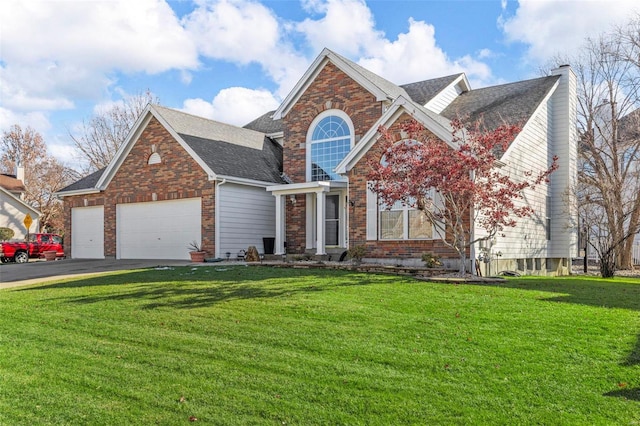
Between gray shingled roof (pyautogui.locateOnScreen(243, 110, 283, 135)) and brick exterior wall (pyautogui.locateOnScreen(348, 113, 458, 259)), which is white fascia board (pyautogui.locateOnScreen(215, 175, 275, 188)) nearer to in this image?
brick exterior wall (pyautogui.locateOnScreen(348, 113, 458, 259))

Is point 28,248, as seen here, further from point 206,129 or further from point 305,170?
point 305,170

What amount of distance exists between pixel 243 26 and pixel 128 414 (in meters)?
12.5

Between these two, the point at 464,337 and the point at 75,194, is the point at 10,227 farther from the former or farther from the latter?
the point at 464,337

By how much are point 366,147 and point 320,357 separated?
1104cm

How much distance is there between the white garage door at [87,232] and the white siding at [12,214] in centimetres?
1984

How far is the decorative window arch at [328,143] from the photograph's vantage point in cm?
2065

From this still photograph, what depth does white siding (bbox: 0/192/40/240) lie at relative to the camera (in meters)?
40.7

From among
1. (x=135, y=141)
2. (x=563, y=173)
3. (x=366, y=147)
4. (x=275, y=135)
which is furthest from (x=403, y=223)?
(x=135, y=141)

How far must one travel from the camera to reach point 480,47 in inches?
748

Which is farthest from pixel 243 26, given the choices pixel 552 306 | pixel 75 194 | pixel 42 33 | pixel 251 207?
pixel 75 194

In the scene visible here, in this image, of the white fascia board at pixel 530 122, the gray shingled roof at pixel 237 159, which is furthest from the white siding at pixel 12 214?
the white fascia board at pixel 530 122

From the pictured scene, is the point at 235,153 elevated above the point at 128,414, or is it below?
above

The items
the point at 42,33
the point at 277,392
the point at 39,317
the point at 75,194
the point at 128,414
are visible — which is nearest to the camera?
the point at 128,414

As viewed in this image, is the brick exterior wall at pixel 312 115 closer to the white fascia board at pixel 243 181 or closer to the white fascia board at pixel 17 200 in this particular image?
the white fascia board at pixel 243 181
